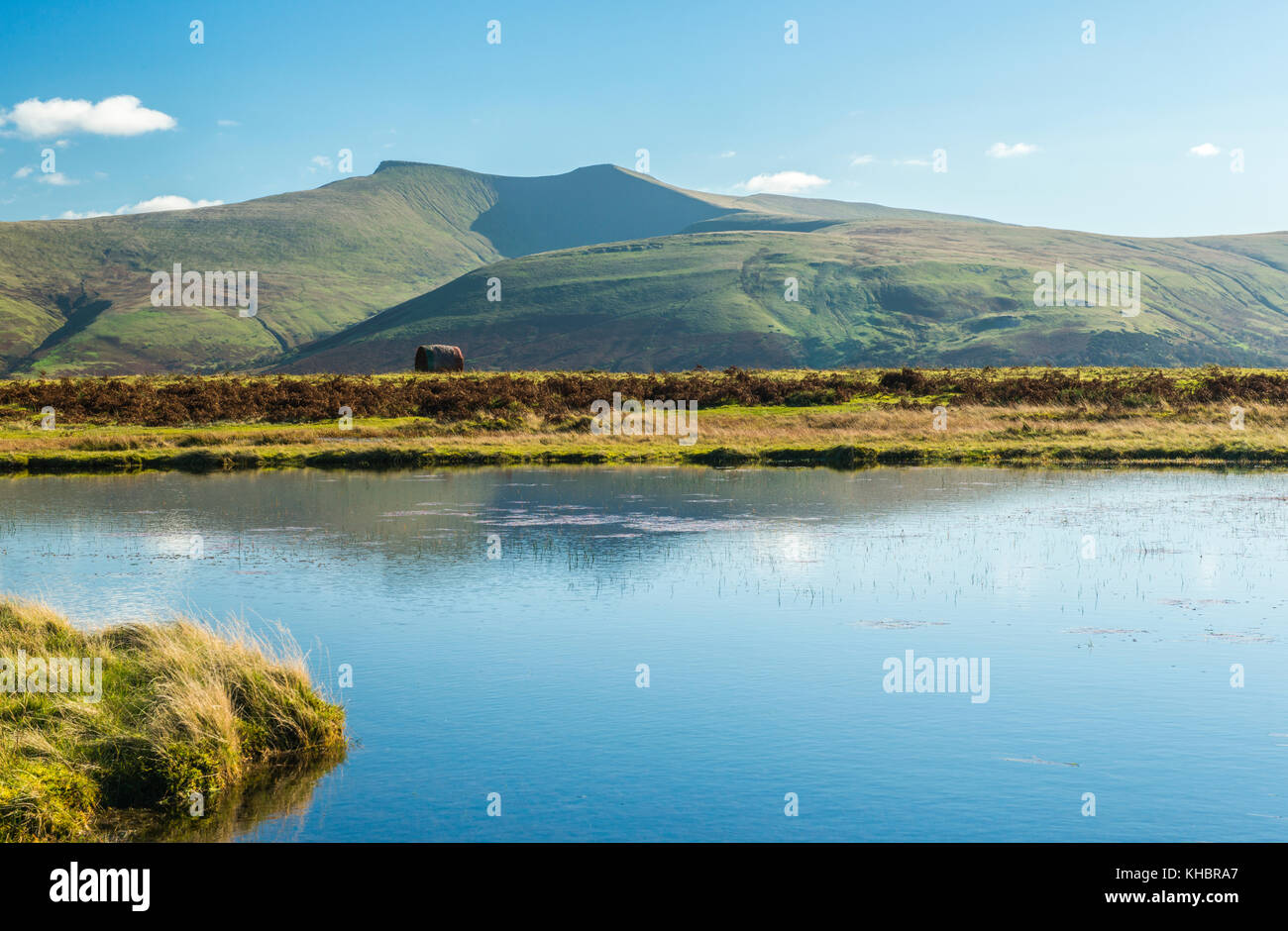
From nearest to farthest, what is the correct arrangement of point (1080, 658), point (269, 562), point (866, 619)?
1. point (1080, 658)
2. point (866, 619)
3. point (269, 562)

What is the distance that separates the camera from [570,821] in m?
13.0

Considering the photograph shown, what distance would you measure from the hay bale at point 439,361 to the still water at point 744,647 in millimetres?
81947

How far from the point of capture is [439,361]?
4857 inches

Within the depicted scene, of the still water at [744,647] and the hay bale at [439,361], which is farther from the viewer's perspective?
the hay bale at [439,361]

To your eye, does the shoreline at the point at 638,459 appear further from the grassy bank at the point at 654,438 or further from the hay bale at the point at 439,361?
the hay bale at the point at 439,361

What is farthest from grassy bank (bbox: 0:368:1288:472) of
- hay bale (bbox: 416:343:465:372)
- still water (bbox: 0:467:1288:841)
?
hay bale (bbox: 416:343:465:372)

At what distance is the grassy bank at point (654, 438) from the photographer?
56031mm

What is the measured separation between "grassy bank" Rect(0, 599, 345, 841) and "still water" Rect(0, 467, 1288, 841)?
0.84 m

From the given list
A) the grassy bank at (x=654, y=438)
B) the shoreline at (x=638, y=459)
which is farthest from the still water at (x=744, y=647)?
the grassy bank at (x=654, y=438)

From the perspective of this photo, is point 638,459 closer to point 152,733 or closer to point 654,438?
point 654,438

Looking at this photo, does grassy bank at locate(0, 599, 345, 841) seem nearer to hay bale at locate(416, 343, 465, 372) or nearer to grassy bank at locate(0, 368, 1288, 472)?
grassy bank at locate(0, 368, 1288, 472)
